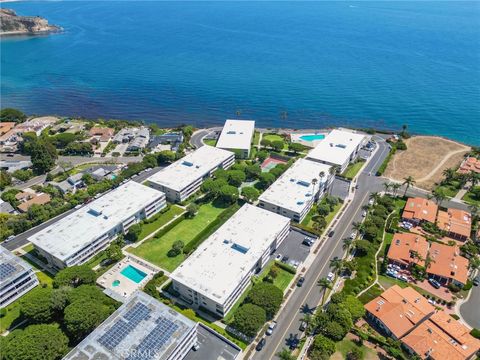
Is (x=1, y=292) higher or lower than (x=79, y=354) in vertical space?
lower

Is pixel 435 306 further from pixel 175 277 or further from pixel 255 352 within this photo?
pixel 175 277

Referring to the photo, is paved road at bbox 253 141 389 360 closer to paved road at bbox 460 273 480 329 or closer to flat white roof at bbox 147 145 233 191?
paved road at bbox 460 273 480 329

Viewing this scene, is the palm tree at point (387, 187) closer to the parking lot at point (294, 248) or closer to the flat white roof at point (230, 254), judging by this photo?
the parking lot at point (294, 248)

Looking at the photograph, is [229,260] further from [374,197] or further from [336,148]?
[336,148]

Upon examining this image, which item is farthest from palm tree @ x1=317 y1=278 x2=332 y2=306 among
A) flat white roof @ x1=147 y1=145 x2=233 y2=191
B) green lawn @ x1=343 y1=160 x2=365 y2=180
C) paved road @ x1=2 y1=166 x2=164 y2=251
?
paved road @ x1=2 y1=166 x2=164 y2=251

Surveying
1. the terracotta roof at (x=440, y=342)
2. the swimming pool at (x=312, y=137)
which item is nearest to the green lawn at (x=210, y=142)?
the swimming pool at (x=312, y=137)

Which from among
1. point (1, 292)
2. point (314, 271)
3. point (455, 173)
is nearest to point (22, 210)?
point (1, 292)

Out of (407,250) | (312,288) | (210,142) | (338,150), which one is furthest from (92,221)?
(338,150)
